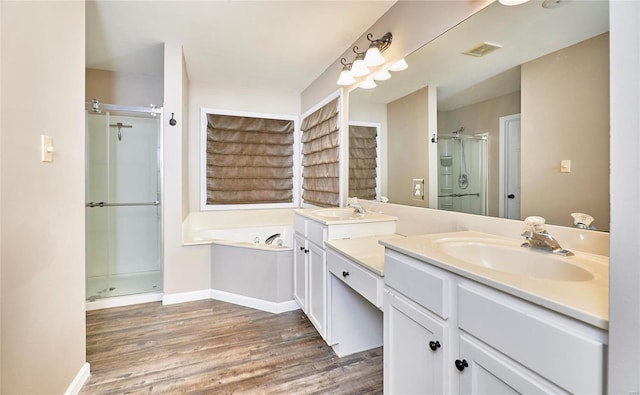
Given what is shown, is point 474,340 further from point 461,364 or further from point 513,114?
point 513,114

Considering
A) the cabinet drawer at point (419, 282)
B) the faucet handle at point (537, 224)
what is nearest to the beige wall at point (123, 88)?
the cabinet drawer at point (419, 282)

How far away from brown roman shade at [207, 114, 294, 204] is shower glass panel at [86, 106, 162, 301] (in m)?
0.65

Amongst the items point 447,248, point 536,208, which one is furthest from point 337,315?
point 536,208

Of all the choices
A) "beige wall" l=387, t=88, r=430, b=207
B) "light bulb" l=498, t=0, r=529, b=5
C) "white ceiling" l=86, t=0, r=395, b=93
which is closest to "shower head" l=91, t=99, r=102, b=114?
"white ceiling" l=86, t=0, r=395, b=93

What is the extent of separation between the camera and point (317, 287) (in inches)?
78.3

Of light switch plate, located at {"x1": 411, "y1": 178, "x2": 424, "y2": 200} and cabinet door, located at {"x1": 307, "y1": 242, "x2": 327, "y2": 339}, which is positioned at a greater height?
light switch plate, located at {"x1": 411, "y1": 178, "x2": 424, "y2": 200}

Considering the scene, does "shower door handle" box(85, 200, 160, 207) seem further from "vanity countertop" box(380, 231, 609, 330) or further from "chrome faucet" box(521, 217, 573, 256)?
"chrome faucet" box(521, 217, 573, 256)

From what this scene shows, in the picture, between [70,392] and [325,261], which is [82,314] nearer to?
[70,392]

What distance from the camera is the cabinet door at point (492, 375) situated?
672mm

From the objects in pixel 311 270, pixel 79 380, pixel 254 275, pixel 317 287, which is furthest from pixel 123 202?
pixel 317 287

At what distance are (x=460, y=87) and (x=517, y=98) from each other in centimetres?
36

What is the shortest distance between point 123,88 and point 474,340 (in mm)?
3916

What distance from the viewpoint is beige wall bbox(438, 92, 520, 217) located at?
132 centimetres

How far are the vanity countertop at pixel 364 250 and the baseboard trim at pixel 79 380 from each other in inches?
59.0
